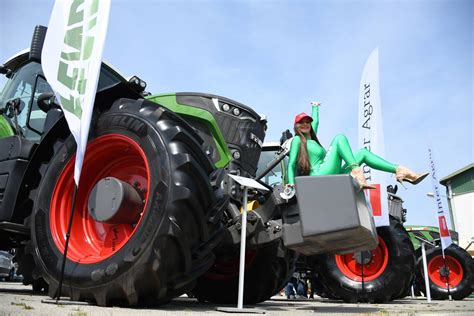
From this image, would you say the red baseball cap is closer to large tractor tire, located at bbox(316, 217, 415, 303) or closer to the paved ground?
the paved ground

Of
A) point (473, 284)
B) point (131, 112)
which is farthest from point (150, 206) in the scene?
point (473, 284)

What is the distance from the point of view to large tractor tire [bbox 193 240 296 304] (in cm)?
496

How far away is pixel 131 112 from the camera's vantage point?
3795 mm

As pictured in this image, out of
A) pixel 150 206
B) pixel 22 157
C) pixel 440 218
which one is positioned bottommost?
pixel 150 206

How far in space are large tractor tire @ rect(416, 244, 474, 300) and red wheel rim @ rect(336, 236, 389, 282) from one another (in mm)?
3334

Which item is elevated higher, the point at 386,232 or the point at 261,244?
the point at 386,232

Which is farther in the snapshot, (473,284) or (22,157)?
(473,284)

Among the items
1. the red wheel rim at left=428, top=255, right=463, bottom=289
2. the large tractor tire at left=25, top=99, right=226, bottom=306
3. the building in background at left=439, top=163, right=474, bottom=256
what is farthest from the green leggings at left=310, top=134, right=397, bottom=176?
the building in background at left=439, top=163, right=474, bottom=256

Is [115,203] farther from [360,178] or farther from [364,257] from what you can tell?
[364,257]

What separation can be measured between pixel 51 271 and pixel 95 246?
0.44m

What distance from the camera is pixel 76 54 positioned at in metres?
4.00

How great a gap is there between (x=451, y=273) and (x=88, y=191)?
927cm

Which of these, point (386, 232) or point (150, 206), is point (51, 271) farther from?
point (386, 232)

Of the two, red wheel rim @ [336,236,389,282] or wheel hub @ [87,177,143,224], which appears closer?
wheel hub @ [87,177,143,224]
